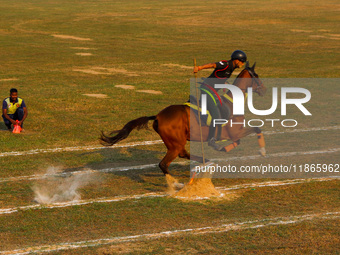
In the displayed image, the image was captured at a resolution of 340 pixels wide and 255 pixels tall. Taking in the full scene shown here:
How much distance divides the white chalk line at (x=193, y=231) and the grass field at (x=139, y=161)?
2 cm

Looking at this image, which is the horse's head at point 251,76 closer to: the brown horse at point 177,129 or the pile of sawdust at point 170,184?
the brown horse at point 177,129

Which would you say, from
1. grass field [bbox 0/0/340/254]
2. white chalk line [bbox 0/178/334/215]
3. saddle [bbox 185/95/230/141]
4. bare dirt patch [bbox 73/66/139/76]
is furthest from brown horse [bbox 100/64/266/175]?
bare dirt patch [bbox 73/66/139/76]

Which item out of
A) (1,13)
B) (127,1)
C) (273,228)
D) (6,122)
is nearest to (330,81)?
(6,122)

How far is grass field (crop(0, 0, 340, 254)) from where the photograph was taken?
33.9 feet

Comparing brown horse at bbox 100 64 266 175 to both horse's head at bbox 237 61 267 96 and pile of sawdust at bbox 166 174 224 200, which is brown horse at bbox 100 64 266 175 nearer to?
horse's head at bbox 237 61 267 96

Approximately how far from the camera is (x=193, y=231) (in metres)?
10.6

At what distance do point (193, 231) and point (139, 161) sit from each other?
544 cm

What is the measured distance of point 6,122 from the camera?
1916 cm

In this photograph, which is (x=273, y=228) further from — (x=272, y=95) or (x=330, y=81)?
(x=330, y=81)

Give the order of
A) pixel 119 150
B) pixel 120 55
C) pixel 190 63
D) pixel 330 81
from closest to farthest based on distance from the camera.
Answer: pixel 119 150, pixel 330 81, pixel 190 63, pixel 120 55

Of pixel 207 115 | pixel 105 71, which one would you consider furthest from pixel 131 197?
pixel 105 71

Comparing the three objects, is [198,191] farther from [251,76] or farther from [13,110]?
[13,110]

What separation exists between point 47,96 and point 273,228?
55.3 ft

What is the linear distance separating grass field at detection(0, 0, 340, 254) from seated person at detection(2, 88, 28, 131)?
48 centimetres
